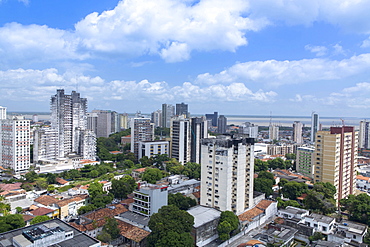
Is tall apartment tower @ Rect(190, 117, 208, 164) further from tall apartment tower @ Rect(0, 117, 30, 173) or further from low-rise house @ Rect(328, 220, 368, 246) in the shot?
low-rise house @ Rect(328, 220, 368, 246)

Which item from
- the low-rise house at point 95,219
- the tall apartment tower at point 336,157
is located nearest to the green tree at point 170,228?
the low-rise house at point 95,219

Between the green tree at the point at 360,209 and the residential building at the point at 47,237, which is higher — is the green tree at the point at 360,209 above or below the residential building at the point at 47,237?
below

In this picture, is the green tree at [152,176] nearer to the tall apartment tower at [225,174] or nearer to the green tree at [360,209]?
the tall apartment tower at [225,174]

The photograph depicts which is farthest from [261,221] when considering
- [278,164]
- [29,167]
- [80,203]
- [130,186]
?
[29,167]

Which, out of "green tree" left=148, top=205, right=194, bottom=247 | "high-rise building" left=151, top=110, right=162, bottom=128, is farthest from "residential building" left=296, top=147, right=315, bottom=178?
"high-rise building" left=151, top=110, right=162, bottom=128

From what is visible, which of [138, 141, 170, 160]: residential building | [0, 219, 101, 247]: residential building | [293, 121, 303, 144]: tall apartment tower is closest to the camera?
[0, 219, 101, 247]: residential building

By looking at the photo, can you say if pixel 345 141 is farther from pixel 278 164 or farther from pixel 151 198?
pixel 151 198
